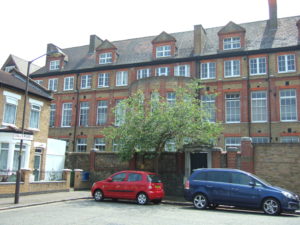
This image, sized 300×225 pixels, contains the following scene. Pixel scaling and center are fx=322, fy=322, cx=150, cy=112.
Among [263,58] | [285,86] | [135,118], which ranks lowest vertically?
[135,118]

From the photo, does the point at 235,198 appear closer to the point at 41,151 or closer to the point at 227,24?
the point at 41,151

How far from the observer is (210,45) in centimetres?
3250

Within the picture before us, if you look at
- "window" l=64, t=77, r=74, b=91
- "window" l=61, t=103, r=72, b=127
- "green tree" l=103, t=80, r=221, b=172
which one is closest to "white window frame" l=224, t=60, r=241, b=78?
"green tree" l=103, t=80, r=221, b=172

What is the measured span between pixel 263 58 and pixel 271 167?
46.2ft

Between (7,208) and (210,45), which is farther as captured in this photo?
(210,45)

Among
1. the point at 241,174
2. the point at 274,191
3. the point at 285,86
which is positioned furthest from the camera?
the point at 285,86

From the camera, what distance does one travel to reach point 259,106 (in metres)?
28.6

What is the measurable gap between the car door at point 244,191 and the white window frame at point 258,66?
1727 cm

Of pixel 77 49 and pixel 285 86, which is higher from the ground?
pixel 77 49

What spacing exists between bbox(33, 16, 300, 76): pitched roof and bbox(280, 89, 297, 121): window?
423cm

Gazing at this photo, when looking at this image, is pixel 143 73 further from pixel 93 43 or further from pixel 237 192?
pixel 237 192

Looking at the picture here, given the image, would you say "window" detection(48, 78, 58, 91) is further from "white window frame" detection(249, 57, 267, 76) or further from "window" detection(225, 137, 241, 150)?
"white window frame" detection(249, 57, 267, 76)

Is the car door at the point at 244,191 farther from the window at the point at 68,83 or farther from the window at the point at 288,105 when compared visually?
the window at the point at 68,83

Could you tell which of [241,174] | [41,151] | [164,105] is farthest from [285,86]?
[41,151]
